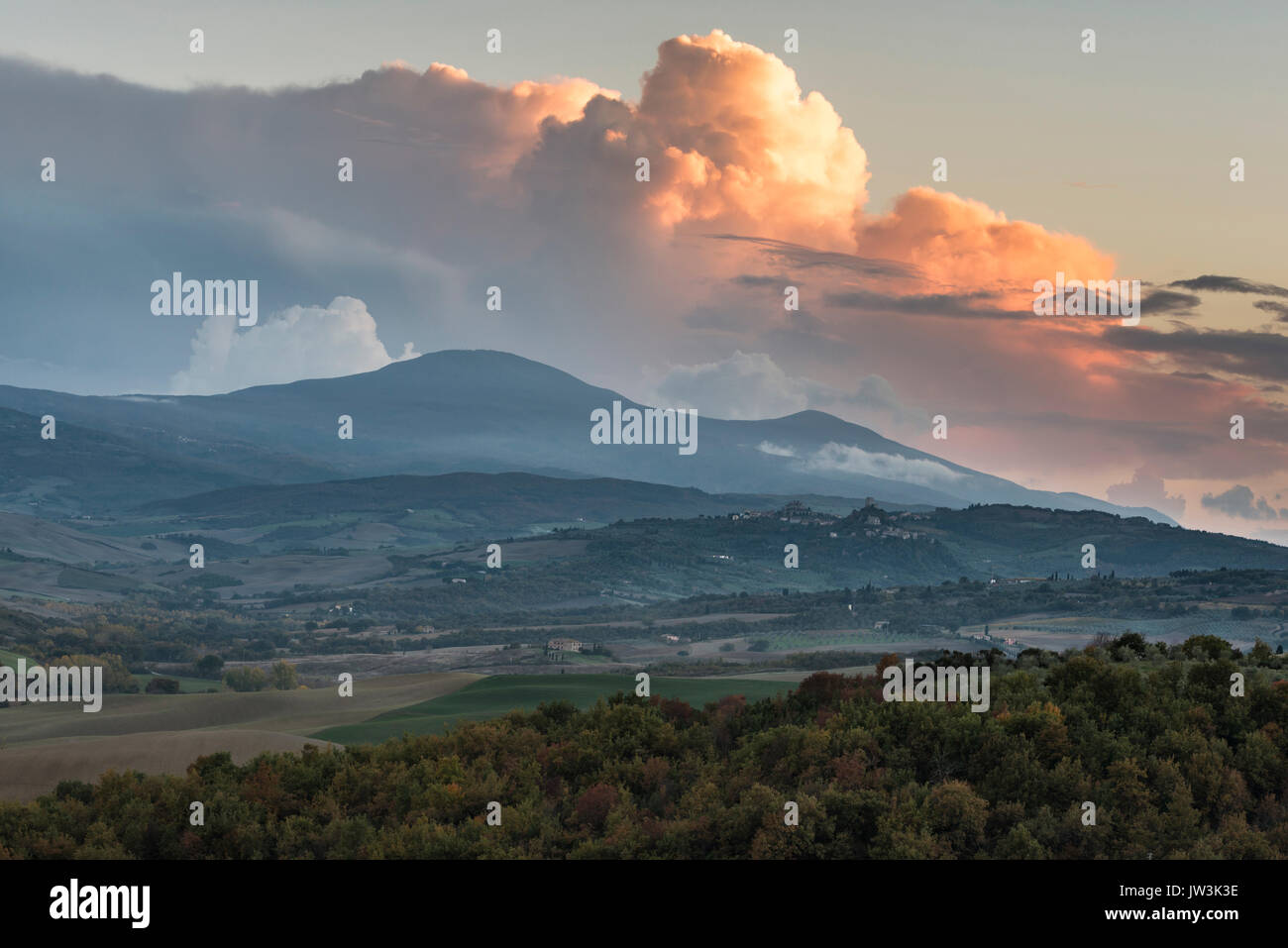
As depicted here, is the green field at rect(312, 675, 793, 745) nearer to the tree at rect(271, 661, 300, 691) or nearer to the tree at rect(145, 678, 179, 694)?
the tree at rect(271, 661, 300, 691)

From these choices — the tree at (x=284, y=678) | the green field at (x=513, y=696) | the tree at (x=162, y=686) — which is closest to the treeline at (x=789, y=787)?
the green field at (x=513, y=696)

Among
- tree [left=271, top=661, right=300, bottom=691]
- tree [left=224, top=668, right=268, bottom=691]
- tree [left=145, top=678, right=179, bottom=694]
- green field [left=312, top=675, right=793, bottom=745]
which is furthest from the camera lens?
tree [left=224, top=668, right=268, bottom=691]

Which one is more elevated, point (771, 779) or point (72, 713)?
point (771, 779)

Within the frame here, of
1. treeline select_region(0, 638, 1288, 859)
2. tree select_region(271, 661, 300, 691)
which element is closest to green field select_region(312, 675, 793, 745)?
tree select_region(271, 661, 300, 691)

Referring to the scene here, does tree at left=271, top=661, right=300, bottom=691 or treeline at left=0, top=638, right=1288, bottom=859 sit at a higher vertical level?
treeline at left=0, top=638, right=1288, bottom=859

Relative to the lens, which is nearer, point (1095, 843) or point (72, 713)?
point (1095, 843)

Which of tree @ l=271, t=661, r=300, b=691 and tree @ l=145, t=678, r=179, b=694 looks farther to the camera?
tree @ l=271, t=661, r=300, b=691
